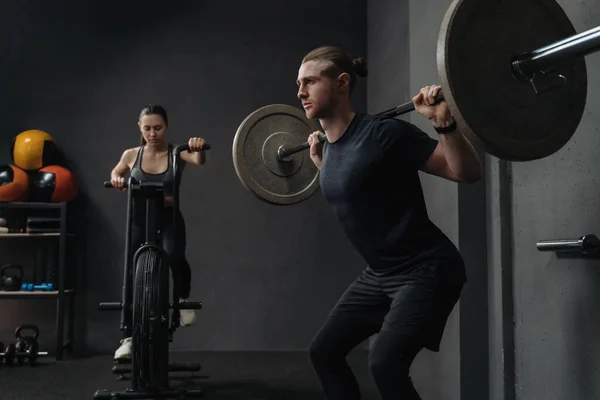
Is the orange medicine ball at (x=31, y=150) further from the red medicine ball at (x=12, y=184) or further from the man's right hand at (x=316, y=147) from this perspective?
the man's right hand at (x=316, y=147)

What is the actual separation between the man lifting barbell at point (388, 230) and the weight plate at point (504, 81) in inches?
9.9

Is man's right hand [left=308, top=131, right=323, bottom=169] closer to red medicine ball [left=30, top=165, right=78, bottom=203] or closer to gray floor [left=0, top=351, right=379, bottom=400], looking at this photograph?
gray floor [left=0, top=351, right=379, bottom=400]

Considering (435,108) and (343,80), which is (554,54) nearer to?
(435,108)

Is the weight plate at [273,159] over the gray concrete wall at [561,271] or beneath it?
over

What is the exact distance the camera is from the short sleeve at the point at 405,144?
5.39ft

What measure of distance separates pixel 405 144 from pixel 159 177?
2.12 m

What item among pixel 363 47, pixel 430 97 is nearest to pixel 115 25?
pixel 363 47

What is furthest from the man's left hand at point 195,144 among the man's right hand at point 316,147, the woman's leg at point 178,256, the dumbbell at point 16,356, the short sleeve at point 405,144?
the dumbbell at point 16,356

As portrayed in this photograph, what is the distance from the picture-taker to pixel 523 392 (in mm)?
1958

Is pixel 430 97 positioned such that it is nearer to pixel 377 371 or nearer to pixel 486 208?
pixel 377 371

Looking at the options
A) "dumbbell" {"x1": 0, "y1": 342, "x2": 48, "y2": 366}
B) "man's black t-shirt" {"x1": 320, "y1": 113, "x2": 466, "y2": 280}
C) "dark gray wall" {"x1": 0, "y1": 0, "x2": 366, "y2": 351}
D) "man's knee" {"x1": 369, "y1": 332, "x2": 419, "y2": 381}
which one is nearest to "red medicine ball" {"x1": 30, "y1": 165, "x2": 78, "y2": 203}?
"dark gray wall" {"x1": 0, "y1": 0, "x2": 366, "y2": 351}

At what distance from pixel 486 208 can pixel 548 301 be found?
522 mm

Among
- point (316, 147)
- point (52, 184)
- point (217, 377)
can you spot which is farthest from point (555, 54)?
point (52, 184)

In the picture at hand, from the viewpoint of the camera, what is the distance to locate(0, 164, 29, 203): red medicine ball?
13.1 ft
